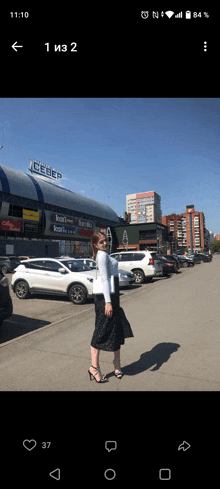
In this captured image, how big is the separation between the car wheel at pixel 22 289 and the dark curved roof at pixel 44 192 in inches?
1043

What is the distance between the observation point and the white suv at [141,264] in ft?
52.7

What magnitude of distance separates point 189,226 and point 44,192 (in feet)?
480

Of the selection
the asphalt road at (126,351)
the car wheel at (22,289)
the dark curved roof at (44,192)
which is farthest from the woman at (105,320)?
the dark curved roof at (44,192)

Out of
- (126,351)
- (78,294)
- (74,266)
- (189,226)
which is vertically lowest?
(126,351)

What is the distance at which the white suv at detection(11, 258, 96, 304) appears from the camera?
9711 mm

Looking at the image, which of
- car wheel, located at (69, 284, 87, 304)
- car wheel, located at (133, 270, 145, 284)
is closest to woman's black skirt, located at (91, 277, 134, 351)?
car wheel, located at (69, 284, 87, 304)

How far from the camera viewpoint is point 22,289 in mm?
10648
